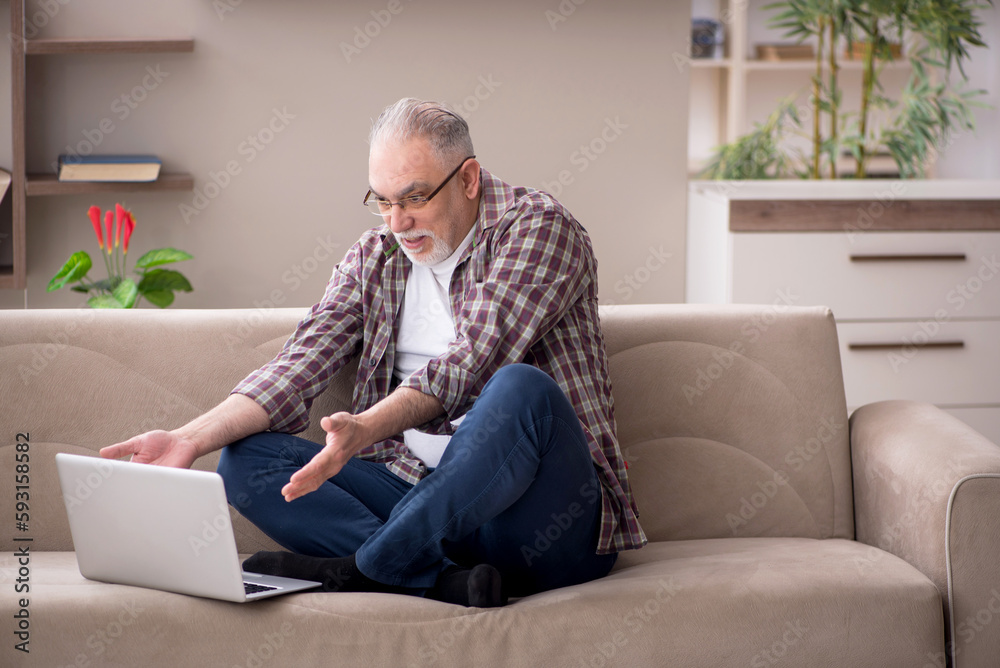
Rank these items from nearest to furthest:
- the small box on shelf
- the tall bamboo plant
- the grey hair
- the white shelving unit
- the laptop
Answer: the laptop < the grey hair < the tall bamboo plant < the small box on shelf < the white shelving unit

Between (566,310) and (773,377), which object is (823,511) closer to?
(773,377)


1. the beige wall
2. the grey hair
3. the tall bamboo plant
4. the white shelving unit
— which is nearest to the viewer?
the grey hair

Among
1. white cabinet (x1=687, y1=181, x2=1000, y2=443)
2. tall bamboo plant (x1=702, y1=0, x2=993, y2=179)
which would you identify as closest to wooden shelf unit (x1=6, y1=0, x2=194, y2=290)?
white cabinet (x1=687, y1=181, x2=1000, y2=443)

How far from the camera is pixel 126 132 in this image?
110 inches

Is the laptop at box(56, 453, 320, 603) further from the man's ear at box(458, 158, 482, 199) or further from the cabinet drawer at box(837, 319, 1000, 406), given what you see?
the cabinet drawer at box(837, 319, 1000, 406)

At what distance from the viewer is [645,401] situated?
184 cm

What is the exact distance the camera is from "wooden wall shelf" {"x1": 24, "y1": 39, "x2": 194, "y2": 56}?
102 inches

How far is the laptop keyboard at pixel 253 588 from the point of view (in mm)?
1399

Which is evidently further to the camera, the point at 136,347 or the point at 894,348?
the point at 894,348

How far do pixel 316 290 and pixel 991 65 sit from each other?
2.86 m

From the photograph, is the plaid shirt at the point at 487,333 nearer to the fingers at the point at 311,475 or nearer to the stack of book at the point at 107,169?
the fingers at the point at 311,475

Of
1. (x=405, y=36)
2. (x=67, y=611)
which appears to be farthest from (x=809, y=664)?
(x=405, y=36)

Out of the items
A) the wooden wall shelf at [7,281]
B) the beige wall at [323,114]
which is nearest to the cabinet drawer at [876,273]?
the beige wall at [323,114]

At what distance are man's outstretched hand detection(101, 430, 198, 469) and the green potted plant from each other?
3.43 ft
